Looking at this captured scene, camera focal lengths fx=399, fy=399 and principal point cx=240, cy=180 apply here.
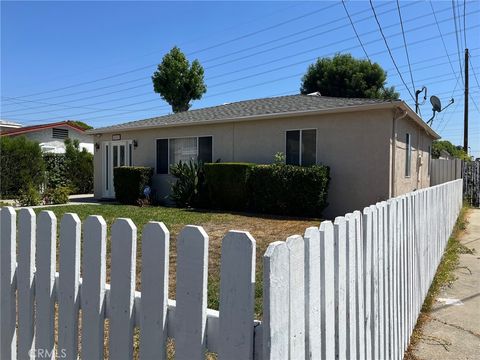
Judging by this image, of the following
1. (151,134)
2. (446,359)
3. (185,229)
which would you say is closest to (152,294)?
(185,229)

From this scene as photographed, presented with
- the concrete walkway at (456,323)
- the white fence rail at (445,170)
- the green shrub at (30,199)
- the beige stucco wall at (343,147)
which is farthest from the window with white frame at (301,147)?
the green shrub at (30,199)

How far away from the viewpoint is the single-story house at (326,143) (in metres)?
11.0

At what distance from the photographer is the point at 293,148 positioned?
1252 cm

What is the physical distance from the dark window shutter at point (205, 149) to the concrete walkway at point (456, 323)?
10099 millimetres

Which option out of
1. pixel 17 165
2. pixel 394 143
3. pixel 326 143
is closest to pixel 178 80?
pixel 17 165

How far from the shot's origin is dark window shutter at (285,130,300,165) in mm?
12414

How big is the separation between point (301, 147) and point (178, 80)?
55.2 feet

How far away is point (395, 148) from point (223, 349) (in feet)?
35.5

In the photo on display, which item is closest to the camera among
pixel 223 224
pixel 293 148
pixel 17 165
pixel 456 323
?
A: pixel 456 323

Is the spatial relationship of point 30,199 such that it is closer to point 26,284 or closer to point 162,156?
point 162,156

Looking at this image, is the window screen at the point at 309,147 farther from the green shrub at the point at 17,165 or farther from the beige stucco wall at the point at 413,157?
the green shrub at the point at 17,165

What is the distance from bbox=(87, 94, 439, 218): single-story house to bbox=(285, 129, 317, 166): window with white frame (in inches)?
1.2

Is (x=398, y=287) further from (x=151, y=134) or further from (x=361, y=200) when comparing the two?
(x=151, y=134)

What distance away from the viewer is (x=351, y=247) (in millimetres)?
2123
